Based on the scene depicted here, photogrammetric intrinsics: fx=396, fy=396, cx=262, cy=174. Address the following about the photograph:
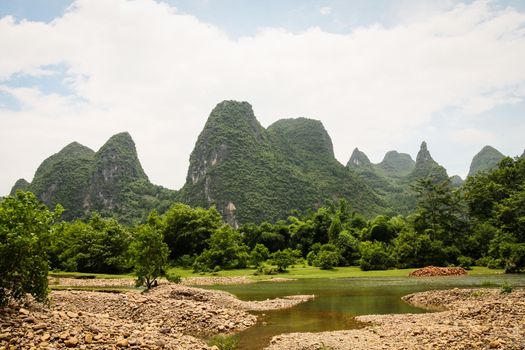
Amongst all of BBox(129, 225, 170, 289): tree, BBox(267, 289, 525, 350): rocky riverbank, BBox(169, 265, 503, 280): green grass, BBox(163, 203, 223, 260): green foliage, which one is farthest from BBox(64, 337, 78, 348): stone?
BBox(163, 203, 223, 260): green foliage

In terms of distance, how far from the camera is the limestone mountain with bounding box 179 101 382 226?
13638cm

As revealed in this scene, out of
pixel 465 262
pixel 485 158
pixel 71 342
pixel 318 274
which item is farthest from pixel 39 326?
pixel 485 158

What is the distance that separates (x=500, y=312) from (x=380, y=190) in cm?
18503

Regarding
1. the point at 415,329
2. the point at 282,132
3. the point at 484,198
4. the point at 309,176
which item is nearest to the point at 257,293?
the point at 415,329

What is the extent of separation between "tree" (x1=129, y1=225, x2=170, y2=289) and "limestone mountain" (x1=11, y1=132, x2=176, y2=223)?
117m

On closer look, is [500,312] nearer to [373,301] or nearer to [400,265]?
[373,301]

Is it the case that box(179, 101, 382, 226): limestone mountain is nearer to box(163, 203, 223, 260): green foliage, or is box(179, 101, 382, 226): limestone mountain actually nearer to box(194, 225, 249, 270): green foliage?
box(163, 203, 223, 260): green foliage

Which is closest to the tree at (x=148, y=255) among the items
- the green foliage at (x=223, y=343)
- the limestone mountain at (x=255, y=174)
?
the green foliage at (x=223, y=343)

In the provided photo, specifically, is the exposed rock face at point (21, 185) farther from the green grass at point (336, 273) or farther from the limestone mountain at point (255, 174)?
the green grass at point (336, 273)

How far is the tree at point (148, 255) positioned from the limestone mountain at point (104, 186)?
117 metres

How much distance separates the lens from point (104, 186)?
16275 centimetres

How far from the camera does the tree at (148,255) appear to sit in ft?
101

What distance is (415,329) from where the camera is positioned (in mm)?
16266

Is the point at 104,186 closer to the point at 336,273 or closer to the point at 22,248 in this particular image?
the point at 336,273
